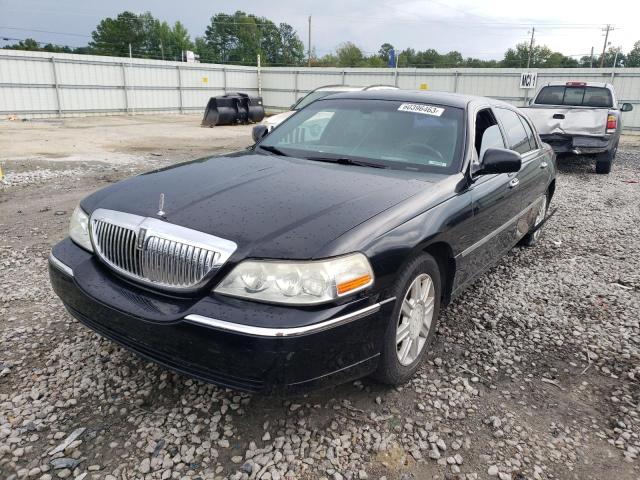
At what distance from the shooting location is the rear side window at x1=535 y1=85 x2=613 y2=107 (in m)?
10.8

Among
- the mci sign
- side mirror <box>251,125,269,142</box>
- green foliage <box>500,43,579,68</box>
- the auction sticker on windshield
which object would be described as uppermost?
green foliage <box>500,43,579,68</box>

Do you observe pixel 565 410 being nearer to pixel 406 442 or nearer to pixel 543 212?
pixel 406 442

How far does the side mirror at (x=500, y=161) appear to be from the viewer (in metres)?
3.22

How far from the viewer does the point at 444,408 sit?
8.67 feet

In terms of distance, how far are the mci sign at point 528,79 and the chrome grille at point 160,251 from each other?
22404mm

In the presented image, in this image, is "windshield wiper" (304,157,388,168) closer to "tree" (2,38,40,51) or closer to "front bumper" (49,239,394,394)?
"front bumper" (49,239,394,394)

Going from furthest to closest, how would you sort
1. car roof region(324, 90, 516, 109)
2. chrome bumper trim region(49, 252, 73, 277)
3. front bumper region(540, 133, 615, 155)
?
front bumper region(540, 133, 615, 155)
car roof region(324, 90, 516, 109)
chrome bumper trim region(49, 252, 73, 277)

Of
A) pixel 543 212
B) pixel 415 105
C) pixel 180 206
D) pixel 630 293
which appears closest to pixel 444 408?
pixel 180 206

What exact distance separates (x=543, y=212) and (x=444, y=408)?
3.69 metres

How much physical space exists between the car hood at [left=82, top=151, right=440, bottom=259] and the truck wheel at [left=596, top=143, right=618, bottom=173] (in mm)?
8764

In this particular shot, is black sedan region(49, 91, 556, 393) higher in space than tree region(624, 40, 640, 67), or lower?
lower

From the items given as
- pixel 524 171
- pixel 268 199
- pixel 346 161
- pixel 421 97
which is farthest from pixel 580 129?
pixel 268 199

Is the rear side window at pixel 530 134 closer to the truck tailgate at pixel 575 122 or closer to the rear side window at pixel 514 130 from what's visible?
the rear side window at pixel 514 130

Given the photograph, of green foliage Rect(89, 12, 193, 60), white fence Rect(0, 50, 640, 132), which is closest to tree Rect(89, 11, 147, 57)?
green foliage Rect(89, 12, 193, 60)
